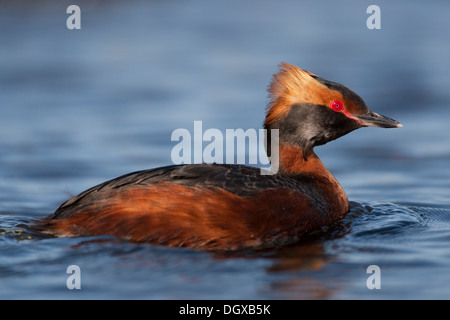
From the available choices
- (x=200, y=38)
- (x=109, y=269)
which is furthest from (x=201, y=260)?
(x=200, y=38)

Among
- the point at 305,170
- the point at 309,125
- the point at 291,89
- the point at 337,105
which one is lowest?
the point at 305,170

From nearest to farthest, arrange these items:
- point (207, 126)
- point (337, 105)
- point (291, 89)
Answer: point (291, 89), point (337, 105), point (207, 126)

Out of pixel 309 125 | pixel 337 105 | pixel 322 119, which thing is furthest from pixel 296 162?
pixel 337 105

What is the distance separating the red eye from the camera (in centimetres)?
925

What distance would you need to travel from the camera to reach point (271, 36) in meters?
17.5

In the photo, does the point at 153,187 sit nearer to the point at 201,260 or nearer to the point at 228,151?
the point at 201,260

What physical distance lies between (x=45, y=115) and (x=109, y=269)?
7.06 m

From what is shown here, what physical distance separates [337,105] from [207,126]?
3.93 meters

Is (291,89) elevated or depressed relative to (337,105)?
elevated

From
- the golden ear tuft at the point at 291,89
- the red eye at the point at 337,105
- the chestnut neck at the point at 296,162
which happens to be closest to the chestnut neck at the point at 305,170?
the chestnut neck at the point at 296,162

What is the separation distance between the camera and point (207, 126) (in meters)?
12.9

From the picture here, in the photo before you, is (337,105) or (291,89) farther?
(337,105)

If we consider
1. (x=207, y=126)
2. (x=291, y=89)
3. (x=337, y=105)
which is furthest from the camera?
(x=207, y=126)

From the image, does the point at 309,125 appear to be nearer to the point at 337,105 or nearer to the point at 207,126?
the point at 337,105
